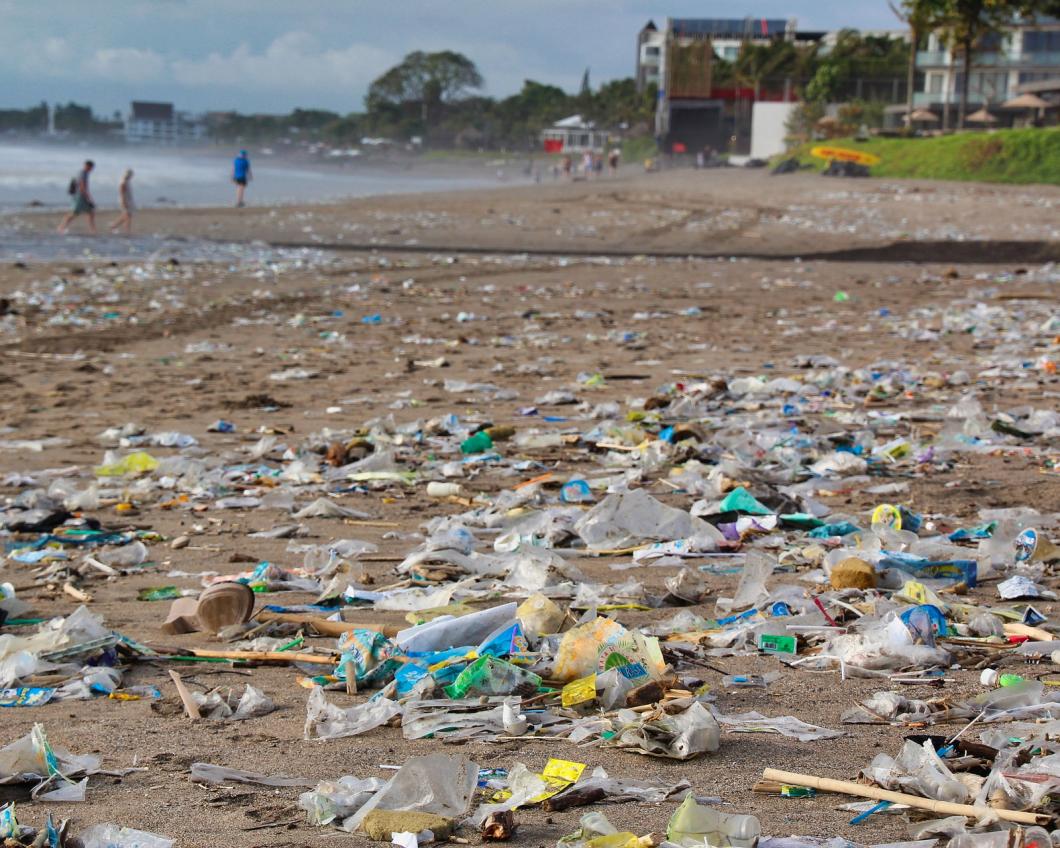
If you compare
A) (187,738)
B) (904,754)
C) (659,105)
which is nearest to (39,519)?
(187,738)

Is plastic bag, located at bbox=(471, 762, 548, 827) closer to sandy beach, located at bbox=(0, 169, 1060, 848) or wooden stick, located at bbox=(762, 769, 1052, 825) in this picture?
sandy beach, located at bbox=(0, 169, 1060, 848)

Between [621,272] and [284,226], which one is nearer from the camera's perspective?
[621,272]

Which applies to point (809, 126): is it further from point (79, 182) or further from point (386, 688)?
point (386, 688)

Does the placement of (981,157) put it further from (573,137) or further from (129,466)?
(573,137)

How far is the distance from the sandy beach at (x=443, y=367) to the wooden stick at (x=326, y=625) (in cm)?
5

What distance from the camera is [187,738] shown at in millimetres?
2510

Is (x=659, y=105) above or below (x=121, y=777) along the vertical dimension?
above

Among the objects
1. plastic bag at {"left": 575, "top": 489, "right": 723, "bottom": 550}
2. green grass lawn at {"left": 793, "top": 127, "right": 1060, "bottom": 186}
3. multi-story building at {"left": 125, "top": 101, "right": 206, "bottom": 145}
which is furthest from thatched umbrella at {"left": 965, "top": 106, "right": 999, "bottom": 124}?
multi-story building at {"left": 125, "top": 101, "right": 206, "bottom": 145}

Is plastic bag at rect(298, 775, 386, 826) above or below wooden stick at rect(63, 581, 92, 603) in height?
above

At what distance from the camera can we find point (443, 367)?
27.4 ft

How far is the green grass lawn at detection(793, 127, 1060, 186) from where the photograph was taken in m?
30.7

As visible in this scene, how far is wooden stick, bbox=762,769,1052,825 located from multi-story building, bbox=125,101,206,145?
169 metres

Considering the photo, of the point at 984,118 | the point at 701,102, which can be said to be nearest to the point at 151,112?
the point at 701,102

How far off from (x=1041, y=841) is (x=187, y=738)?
5.42 feet
